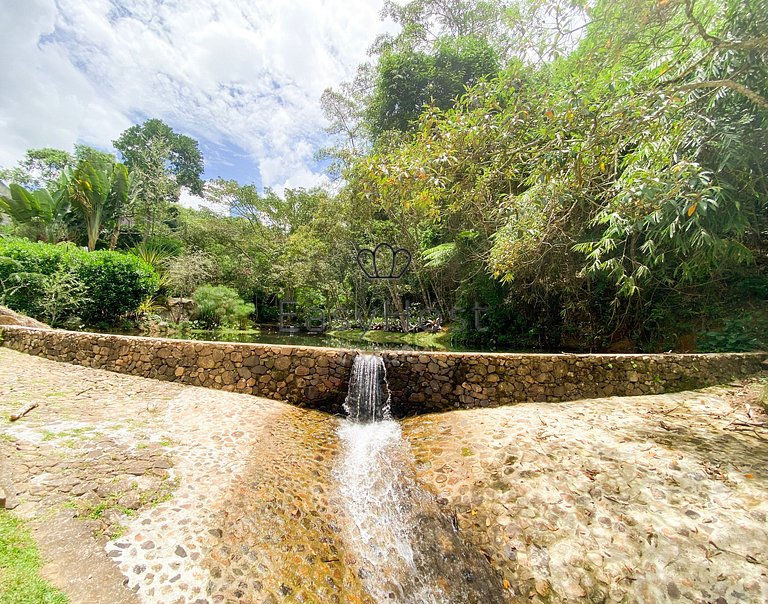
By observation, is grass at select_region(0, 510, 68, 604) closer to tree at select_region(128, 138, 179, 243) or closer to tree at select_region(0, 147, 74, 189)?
tree at select_region(128, 138, 179, 243)

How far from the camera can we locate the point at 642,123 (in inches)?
136

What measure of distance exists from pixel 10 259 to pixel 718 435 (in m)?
15.0

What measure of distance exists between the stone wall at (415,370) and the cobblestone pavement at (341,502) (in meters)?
0.64

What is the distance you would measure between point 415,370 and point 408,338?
7.75m

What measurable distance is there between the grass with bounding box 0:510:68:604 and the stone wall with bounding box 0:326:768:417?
3646 millimetres

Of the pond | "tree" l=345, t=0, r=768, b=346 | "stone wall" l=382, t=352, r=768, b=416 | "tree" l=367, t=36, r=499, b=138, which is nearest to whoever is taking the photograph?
"tree" l=345, t=0, r=768, b=346

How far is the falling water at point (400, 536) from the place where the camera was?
2.55m

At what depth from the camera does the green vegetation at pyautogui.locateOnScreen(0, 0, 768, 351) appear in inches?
152

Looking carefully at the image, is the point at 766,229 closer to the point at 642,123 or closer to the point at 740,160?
the point at 740,160

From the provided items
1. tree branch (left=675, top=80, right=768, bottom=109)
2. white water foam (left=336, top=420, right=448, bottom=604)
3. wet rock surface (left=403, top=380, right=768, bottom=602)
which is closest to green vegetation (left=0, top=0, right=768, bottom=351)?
tree branch (left=675, top=80, right=768, bottom=109)

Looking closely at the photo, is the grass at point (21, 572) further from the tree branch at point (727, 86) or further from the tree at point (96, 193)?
the tree at point (96, 193)

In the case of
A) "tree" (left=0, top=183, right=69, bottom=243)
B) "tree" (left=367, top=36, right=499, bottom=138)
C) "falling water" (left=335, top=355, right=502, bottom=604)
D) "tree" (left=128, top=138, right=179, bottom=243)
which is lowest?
"falling water" (left=335, top=355, right=502, bottom=604)

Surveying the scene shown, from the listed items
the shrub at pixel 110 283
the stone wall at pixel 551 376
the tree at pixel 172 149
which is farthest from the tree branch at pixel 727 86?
the tree at pixel 172 149

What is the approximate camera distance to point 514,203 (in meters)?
5.88
